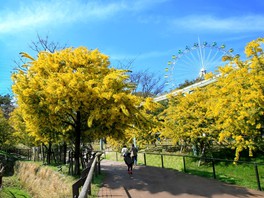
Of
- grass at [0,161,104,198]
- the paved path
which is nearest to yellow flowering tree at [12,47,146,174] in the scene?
grass at [0,161,104,198]

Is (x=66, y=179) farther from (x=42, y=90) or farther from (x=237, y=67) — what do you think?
(x=237, y=67)

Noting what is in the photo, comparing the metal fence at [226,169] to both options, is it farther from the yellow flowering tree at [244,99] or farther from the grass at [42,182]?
the grass at [42,182]

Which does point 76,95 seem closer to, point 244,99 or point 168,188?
point 168,188

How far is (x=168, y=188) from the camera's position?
995 centimetres

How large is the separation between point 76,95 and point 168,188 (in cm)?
521

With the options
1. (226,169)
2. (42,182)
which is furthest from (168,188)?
(42,182)

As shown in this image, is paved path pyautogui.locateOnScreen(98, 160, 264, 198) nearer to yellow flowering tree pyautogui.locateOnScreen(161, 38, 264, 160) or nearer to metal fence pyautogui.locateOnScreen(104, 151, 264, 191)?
metal fence pyautogui.locateOnScreen(104, 151, 264, 191)

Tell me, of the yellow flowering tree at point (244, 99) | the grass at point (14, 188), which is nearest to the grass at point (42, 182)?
the grass at point (14, 188)

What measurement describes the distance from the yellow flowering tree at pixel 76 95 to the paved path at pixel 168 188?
2532 millimetres

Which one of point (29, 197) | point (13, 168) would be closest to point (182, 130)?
point (29, 197)

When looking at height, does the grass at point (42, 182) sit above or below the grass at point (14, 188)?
above

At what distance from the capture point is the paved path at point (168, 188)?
895 centimetres

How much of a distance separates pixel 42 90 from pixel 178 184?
23.1 ft

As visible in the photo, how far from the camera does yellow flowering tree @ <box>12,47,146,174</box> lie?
1123 centimetres
